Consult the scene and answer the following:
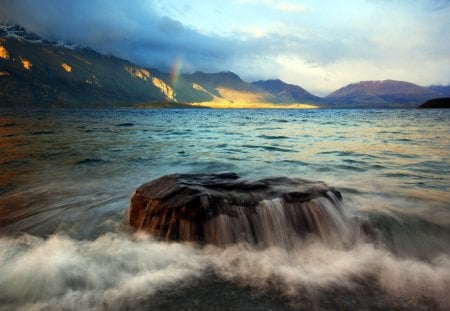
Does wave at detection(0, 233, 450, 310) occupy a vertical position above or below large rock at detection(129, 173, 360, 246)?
below

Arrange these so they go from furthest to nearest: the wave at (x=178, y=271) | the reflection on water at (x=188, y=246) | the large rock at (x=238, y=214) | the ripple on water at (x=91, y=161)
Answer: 1. the ripple on water at (x=91, y=161)
2. the large rock at (x=238, y=214)
3. the reflection on water at (x=188, y=246)
4. the wave at (x=178, y=271)

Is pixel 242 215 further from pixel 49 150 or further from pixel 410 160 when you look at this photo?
pixel 49 150

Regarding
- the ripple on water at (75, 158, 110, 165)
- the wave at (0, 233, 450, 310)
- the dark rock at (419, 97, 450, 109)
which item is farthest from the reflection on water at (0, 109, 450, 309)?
the dark rock at (419, 97, 450, 109)

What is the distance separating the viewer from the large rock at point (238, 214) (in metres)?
6.56

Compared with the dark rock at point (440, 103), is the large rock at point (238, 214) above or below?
below

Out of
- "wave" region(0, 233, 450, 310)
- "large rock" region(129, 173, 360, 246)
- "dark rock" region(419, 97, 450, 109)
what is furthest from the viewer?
"dark rock" region(419, 97, 450, 109)

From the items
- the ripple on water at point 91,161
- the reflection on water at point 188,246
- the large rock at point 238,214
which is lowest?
the ripple on water at point 91,161

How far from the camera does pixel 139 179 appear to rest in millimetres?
13422

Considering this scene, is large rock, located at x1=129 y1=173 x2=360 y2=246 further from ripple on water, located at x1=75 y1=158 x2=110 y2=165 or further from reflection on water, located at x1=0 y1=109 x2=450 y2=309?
ripple on water, located at x1=75 y1=158 x2=110 y2=165

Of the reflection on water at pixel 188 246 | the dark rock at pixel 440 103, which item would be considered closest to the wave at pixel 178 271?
the reflection on water at pixel 188 246

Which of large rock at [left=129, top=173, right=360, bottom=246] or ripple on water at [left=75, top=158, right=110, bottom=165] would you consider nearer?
large rock at [left=129, top=173, right=360, bottom=246]

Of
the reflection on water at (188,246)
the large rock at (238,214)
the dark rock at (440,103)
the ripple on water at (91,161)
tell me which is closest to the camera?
the reflection on water at (188,246)

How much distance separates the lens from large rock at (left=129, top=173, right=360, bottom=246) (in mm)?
6559

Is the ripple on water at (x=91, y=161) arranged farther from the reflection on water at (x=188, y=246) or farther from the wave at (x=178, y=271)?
the wave at (x=178, y=271)
